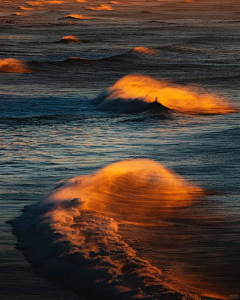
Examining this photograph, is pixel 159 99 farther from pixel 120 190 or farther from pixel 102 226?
pixel 102 226

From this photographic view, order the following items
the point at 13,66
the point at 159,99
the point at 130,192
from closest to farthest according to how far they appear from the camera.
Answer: the point at 130,192 < the point at 159,99 < the point at 13,66

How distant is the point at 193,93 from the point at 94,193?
37.9ft

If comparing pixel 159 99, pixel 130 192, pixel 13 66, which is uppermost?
pixel 130 192

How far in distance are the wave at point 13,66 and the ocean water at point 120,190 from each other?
126 inches

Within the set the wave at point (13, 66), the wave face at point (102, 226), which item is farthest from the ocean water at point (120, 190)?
the wave at point (13, 66)

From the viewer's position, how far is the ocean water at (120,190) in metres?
5.64

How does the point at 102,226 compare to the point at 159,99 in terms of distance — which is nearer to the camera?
the point at 102,226

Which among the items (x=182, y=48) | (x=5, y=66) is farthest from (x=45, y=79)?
(x=182, y=48)

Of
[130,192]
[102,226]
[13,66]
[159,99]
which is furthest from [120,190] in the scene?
[13,66]

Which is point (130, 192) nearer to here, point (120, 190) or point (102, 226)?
point (120, 190)

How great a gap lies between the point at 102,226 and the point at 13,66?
19.6m

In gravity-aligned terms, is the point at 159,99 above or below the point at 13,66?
above

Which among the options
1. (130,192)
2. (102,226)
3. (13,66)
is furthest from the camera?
(13,66)

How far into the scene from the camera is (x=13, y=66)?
1006 inches
